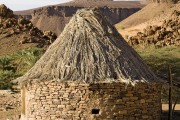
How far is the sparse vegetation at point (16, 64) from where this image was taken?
2333cm

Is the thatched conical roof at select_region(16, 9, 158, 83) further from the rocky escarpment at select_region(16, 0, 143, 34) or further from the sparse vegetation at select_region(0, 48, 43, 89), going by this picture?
the rocky escarpment at select_region(16, 0, 143, 34)

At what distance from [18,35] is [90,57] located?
25239 millimetres

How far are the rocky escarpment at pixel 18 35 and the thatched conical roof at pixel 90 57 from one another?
21401 millimetres

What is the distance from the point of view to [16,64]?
29.9 meters

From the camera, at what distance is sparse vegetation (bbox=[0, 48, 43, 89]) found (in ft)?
76.5

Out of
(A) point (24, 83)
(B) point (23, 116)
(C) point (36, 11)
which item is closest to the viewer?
(A) point (24, 83)

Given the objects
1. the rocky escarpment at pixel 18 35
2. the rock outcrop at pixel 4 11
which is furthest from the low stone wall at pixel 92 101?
the rock outcrop at pixel 4 11

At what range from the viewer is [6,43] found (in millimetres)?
34688

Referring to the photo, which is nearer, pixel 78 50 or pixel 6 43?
pixel 78 50

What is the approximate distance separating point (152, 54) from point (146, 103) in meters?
16.0

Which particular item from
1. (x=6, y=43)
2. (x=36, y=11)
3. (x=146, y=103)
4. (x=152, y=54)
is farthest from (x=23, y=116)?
(x=36, y=11)

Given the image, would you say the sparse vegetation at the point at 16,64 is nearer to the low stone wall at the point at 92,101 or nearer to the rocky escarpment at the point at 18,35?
the rocky escarpment at the point at 18,35

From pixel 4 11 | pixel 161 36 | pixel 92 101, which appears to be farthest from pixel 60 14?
pixel 92 101

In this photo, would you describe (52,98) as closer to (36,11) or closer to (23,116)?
(23,116)
